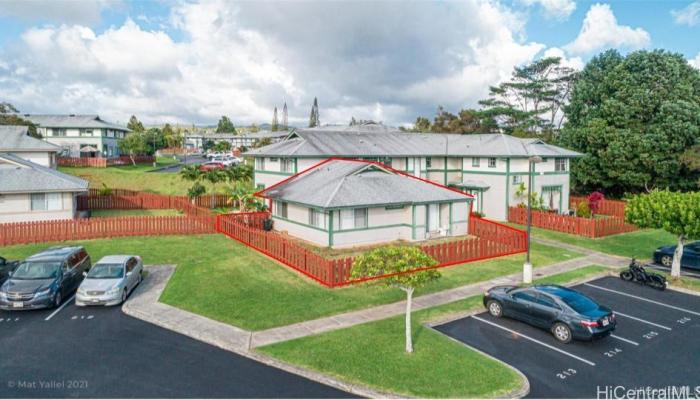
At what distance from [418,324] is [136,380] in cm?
891

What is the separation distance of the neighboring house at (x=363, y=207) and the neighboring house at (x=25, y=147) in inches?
1006

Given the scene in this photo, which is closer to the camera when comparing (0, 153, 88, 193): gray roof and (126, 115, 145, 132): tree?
(0, 153, 88, 193): gray roof

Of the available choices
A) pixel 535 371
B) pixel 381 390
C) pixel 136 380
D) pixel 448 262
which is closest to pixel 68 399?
pixel 136 380

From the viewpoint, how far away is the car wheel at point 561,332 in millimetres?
14555

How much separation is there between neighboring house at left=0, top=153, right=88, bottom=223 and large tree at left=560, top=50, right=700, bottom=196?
4666cm

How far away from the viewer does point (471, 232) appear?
105 feet

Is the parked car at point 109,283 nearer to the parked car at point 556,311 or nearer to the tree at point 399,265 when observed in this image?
the tree at point 399,265

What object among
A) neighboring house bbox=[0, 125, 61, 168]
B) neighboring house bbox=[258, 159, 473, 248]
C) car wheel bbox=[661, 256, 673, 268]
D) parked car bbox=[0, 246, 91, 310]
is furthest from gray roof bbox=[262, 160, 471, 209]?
neighboring house bbox=[0, 125, 61, 168]

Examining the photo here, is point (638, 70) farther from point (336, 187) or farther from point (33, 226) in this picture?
point (33, 226)

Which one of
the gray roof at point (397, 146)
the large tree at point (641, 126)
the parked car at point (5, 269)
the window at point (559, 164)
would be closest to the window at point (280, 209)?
the gray roof at point (397, 146)

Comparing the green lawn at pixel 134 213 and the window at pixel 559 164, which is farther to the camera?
the window at pixel 559 164

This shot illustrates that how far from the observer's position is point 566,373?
12.6m

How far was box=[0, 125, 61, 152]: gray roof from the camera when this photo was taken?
41.6 m

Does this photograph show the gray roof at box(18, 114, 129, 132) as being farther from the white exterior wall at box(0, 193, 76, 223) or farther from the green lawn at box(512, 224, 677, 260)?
the green lawn at box(512, 224, 677, 260)
